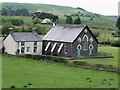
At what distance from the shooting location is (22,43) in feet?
195

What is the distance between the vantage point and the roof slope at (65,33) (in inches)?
2328

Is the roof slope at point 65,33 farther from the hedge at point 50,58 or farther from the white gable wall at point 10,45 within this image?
the hedge at point 50,58

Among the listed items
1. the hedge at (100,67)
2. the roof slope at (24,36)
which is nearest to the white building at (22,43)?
the roof slope at (24,36)

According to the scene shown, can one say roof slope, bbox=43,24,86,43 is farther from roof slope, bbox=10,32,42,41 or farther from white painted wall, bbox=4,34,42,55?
white painted wall, bbox=4,34,42,55

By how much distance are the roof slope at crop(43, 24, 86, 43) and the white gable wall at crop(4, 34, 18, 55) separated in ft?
22.8

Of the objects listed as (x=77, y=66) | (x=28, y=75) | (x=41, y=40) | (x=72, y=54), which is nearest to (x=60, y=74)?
(x=28, y=75)

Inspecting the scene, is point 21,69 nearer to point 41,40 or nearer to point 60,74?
point 60,74

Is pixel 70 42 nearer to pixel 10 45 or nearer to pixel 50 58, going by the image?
pixel 50 58

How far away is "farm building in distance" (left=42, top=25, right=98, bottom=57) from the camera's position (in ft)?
192

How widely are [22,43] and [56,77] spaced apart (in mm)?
25615

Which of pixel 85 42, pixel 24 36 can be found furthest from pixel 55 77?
pixel 24 36

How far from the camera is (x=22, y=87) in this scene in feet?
93.8

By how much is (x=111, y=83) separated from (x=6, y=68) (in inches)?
573

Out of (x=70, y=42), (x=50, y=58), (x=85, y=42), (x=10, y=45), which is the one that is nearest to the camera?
(x=50, y=58)
